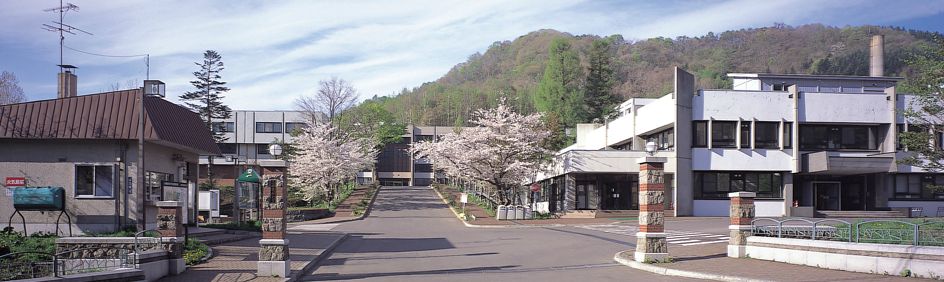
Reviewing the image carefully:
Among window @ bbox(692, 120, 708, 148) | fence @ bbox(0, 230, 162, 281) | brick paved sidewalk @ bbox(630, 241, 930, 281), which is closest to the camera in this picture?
fence @ bbox(0, 230, 162, 281)

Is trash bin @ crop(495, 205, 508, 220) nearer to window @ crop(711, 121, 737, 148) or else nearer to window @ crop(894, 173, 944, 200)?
window @ crop(711, 121, 737, 148)

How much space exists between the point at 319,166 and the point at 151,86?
4120 centimetres

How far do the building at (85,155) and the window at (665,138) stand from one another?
32014 millimetres

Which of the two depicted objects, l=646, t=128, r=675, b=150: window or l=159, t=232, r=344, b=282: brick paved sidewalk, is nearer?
l=159, t=232, r=344, b=282: brick paved sidewalk

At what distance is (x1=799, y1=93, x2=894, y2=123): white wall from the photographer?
153 ft

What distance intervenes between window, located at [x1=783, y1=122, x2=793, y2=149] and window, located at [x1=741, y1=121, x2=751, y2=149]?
2120mm

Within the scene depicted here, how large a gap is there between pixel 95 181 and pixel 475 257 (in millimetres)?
12642

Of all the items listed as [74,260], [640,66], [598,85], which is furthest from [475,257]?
[640,66]

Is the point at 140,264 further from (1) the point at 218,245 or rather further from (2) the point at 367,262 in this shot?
(1) the point at 218,245

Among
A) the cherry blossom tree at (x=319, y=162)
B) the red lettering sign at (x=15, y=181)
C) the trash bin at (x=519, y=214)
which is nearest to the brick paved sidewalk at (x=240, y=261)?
the red lettering sign at (x=15, y=181)

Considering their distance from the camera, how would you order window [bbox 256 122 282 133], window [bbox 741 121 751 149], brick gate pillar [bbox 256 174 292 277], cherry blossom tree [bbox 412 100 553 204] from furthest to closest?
window [bbox 256 122 282 133] → cherry blossom tree [bbox 412 100 553 204] → window [bbox 741 121 751 149] → brick gate pillar [bbox 256 174 292 277]

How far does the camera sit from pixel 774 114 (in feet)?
152

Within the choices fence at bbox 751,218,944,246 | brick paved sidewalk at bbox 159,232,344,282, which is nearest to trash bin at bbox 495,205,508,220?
brick paved sidewalk at bbox 159,232,344,282

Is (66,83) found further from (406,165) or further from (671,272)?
(406,165)
